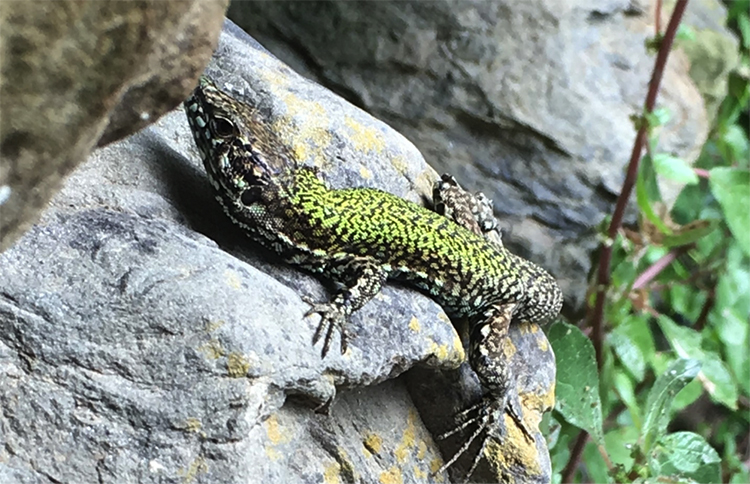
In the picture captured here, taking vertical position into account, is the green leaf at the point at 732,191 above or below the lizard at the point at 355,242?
above

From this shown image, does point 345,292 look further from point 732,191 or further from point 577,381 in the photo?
point 732,191

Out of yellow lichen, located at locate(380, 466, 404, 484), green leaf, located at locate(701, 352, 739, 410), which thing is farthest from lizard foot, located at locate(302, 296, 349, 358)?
green leaf, located at locate(701, 352, 739, 410)

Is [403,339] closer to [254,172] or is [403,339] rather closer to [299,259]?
[299,259]

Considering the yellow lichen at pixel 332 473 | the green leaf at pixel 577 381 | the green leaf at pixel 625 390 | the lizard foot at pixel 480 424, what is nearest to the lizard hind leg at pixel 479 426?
the lizard foot at pixel 480 424

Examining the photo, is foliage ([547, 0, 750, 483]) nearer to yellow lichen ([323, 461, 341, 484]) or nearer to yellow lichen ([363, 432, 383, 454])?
yellow lichen ([363, 432, 383, 454])

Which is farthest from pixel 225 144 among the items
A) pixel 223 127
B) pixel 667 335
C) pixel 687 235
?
pixel 667 335

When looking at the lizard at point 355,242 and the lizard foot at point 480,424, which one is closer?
the lizard at point 355,242

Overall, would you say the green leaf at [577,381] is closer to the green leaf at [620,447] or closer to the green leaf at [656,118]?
the green leaf at [620,447]
